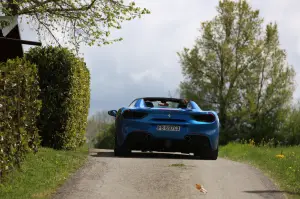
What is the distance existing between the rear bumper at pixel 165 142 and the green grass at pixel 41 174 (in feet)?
3.70

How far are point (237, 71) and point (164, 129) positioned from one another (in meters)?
32.9

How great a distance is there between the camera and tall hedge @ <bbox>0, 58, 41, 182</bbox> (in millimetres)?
8633

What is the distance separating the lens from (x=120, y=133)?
1267 centimetres

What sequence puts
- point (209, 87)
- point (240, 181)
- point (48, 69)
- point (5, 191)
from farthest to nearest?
point (209, 87) < point (48, 69) < point (240, 181) < point (5, 191)

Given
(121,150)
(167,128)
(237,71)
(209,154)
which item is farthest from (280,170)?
(237,71)

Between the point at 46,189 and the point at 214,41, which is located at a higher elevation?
the point at 214,41

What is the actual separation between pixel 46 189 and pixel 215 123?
5.20 metres

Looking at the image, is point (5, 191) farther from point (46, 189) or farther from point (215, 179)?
point (215, 179)

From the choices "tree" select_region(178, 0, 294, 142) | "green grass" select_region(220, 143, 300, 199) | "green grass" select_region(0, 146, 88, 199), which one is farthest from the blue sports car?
"tree" select_region(178, 0, 294, 142)

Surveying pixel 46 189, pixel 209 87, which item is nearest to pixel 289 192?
pixel 46 189

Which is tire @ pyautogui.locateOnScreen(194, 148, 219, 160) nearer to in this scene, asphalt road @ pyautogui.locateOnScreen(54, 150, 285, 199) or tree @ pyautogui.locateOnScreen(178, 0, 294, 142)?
asphalt road @ pyautogui.locateOnScreen(54, 150, 285, 199)

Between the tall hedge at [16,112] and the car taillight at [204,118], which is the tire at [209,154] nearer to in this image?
the car taillight at [204,118]

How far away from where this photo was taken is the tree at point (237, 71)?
44344 millimetres

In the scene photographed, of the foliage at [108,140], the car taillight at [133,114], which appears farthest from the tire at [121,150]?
the foliage at [108,140]
